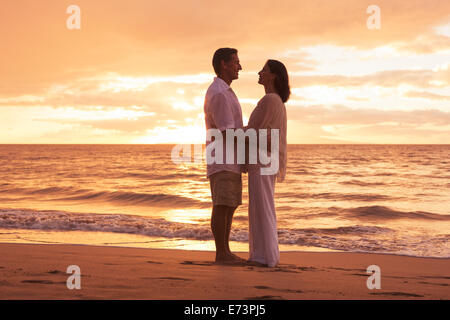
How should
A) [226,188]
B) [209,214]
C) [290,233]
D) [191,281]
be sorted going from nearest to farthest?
[191,281]
[226,188]
[290,233]
[209,214]

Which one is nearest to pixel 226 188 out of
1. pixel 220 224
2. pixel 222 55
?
pixel 220 224

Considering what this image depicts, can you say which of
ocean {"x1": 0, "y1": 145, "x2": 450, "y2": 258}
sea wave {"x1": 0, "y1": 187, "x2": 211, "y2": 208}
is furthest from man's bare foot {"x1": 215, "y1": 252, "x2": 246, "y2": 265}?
sea wave {"x1": 0, "y1": 187, "x2": 211, "y2": 208}

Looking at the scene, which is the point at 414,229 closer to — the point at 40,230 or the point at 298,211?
the point at 298,211

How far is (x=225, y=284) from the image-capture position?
12.3ft

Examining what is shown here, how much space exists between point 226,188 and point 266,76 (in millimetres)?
1242

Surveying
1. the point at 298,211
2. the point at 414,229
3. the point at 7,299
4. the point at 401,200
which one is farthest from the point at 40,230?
the point at 401,200

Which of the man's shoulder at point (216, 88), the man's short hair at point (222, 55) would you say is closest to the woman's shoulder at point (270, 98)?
the man's shoulder at point (216, 88)

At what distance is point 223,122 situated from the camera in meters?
4.45

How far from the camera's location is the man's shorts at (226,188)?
4.55 meters

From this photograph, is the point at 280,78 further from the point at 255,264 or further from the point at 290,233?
the point at 290,233

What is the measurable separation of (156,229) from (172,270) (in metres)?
5.38

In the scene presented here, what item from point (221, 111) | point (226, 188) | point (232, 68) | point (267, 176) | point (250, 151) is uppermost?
point (232, 68)

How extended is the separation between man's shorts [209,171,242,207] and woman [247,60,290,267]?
0.20 meters

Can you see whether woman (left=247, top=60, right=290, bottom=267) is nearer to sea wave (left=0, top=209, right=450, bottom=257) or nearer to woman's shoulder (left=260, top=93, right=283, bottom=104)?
woman's shoulder (left=260, top=93, right=283, bottom=104)
